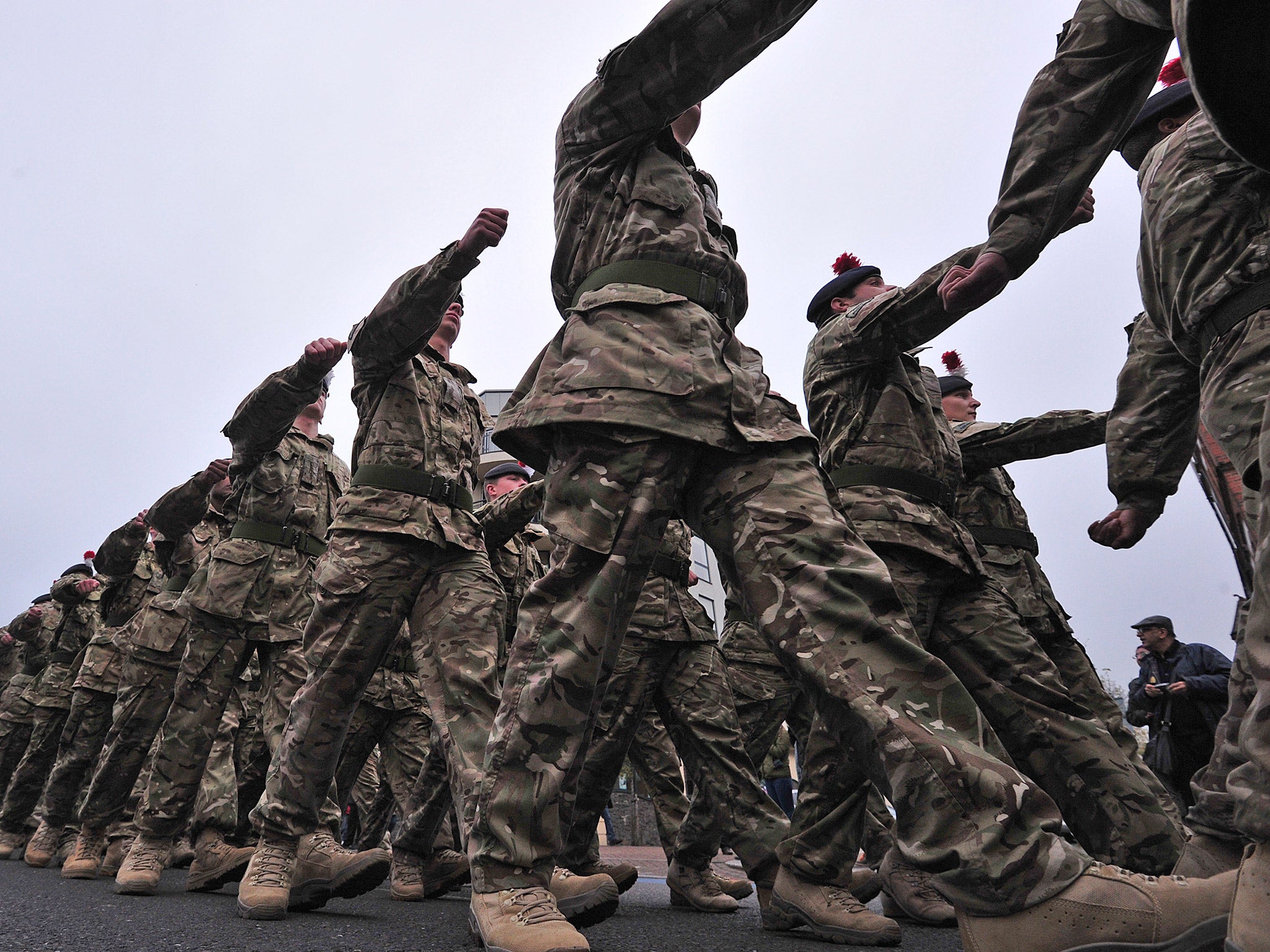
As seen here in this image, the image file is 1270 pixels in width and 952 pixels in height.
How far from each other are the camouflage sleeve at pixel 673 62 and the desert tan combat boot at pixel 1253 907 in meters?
1.95

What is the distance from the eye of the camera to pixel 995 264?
241 centimetres

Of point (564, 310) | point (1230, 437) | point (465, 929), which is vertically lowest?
point (465, 929)

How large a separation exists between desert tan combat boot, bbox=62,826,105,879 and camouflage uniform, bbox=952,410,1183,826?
5.22 m

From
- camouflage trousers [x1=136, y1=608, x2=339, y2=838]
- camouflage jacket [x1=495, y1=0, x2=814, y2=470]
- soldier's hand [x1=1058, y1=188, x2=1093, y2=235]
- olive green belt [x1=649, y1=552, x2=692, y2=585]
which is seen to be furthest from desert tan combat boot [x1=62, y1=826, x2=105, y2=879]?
soldier's hand [x1=1058, y1=188, x2=1093, y2=235]

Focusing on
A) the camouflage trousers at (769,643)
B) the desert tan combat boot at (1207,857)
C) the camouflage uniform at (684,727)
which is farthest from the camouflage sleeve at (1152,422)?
the camouflage uniform at (684,727)

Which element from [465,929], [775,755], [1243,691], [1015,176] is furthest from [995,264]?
[775,755]

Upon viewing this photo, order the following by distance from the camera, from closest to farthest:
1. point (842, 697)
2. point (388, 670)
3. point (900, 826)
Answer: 1. point (900, 826)
2. point (842, 697)
3. point (388, 670)

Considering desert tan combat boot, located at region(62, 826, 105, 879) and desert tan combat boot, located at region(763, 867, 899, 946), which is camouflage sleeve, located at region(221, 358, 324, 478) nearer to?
desert tan combat boot, located at region(62, 826, 105, 879)

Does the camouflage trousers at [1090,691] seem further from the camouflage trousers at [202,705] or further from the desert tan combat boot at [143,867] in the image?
the desert tan combat boot at [143,867]

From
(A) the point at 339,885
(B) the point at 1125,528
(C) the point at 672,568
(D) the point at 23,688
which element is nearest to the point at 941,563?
(B) the point at 1125,528

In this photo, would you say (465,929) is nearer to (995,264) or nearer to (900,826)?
(900,826)

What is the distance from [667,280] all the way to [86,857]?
526 cm

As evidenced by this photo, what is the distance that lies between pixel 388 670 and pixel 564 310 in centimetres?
397

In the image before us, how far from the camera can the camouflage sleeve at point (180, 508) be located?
21.2 ft
